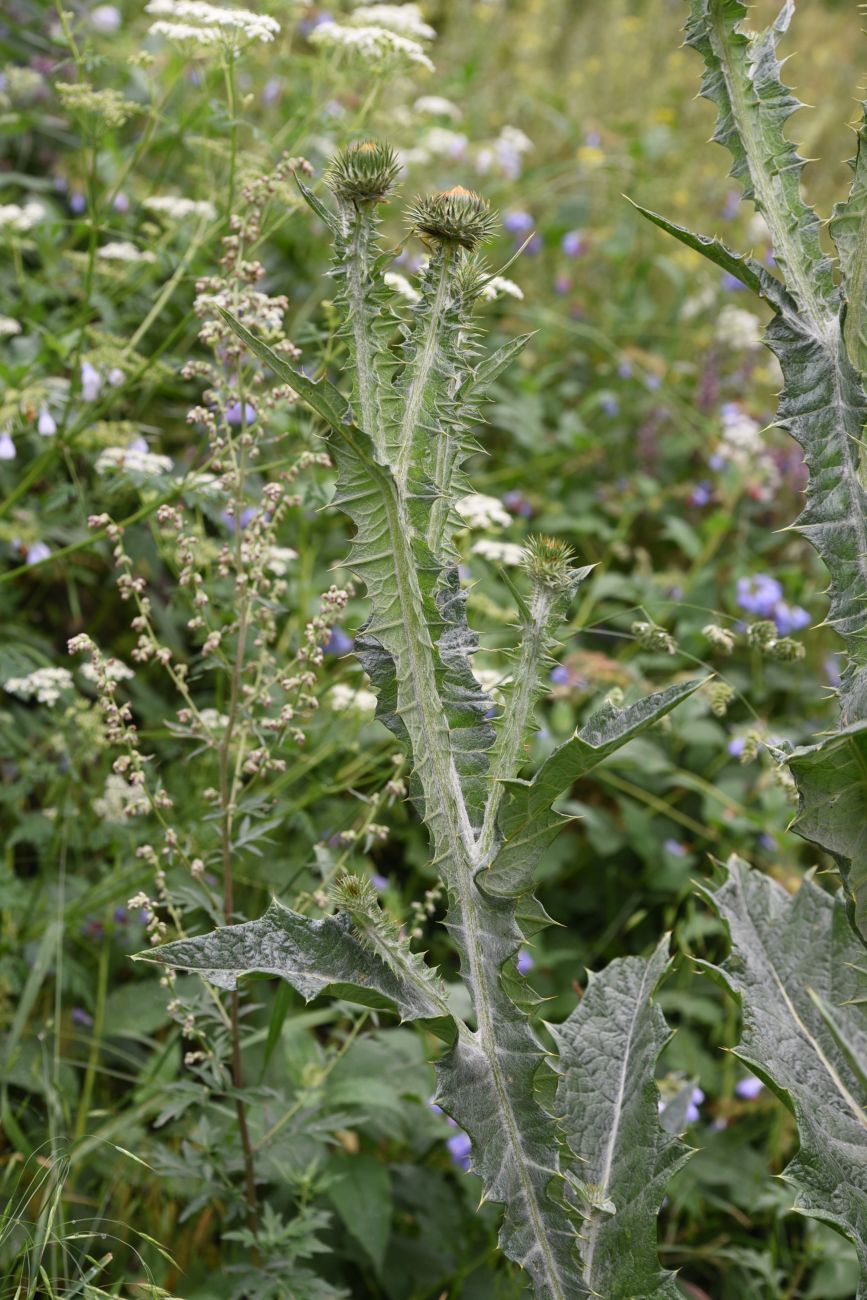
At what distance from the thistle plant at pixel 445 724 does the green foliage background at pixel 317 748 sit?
0.97ft

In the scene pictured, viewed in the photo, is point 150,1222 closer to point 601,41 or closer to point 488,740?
point 488,740

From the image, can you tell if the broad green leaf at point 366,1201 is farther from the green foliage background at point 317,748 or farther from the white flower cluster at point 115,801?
the white flower cluster at point 115,801

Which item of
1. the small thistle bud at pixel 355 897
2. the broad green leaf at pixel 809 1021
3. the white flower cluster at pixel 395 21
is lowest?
the broad green leaf at pixel 809 1021

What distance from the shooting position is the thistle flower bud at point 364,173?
137 cm

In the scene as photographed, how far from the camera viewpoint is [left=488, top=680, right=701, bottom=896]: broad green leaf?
130 cm

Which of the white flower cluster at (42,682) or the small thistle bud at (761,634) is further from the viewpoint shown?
the white flower cluster at (42,682)

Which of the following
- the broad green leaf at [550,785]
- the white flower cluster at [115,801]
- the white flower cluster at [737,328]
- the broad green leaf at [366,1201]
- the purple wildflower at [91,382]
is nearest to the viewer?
the broad green leaf at [550,785]

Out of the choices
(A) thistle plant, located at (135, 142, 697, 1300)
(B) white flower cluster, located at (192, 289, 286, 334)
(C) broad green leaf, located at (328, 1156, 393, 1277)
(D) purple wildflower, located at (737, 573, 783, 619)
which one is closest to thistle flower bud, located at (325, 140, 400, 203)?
(A) thistle plant, located at (135, 142, 697, 1300)

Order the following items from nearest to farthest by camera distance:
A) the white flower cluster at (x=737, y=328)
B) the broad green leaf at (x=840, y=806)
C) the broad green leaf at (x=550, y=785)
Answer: the broad green leaf at (x=550, y=785) → the broad green leaf at (x=840, y=806) → the white flower cluster at (x=737, y=328)

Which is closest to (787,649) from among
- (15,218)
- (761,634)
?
(761,634)

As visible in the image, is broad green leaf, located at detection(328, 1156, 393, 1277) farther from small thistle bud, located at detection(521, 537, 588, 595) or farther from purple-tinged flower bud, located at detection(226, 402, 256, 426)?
purple-tinged flower bud, located at detection(226, 402, 256, 426)

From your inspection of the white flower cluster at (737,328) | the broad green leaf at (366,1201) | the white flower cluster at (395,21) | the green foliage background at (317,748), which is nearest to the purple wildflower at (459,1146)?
the green foliage background at (317,748)

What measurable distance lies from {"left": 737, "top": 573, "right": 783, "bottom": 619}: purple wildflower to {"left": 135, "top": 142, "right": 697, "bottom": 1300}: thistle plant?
223cm

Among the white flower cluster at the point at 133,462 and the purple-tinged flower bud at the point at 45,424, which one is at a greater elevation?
the purple-tinged flower bud at the point at 45,424
